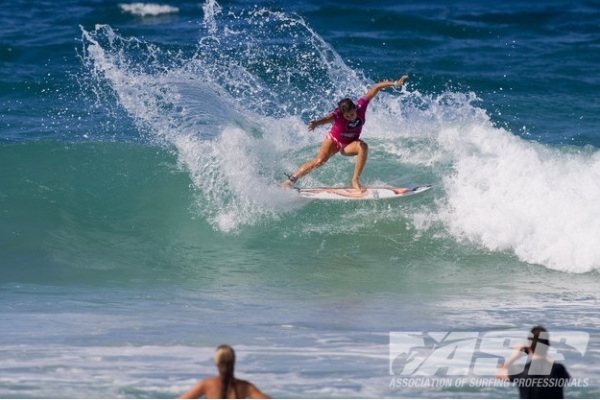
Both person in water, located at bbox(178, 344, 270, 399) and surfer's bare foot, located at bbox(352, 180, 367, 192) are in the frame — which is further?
surfer's bare foot, located at bbox(352, 180, 367, 192)

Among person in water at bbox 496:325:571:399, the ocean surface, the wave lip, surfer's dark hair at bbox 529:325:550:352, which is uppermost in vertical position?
the wave lip

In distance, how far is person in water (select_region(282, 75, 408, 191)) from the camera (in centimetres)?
1351

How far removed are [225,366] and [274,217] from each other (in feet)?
26.2

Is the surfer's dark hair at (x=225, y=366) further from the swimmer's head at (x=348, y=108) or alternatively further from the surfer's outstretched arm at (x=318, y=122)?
the swimmer's head at (x=348, y=108)

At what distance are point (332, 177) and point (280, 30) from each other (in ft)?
28.1

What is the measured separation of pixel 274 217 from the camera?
587 inches

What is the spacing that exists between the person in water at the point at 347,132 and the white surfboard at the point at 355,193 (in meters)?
0.12

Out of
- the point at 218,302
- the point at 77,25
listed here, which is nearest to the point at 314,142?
the point at 218,302

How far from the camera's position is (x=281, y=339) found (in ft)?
33.0

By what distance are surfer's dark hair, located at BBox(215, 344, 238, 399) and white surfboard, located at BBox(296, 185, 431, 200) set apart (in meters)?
7.46

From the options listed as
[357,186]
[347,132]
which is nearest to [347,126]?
[347,132]

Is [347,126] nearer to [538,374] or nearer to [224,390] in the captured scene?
[538,374]

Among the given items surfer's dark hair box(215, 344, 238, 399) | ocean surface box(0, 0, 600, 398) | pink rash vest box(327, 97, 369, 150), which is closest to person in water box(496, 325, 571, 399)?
ocean surface box(0, 0, 600, 398)

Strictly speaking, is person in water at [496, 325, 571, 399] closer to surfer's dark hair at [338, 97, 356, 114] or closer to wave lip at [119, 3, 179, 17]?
surfer's dark hair at [338, 97, 356, 114]
